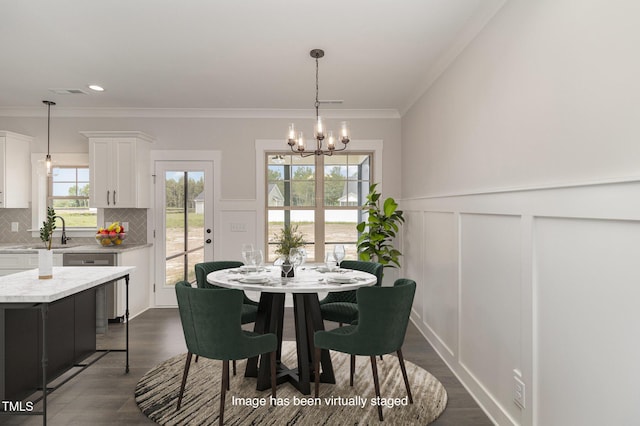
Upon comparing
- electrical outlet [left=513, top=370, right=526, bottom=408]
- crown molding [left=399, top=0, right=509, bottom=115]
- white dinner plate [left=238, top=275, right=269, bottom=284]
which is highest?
crown molding [left=399, top=0, right=509, bottom=115]

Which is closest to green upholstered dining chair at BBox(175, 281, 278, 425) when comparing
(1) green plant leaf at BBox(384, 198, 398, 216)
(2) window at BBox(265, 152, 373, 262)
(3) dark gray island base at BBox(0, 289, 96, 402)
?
(3) dark gray island base at BBox(0, 289, 96, 402)

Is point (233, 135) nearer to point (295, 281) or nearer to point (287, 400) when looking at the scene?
point (295, 281)

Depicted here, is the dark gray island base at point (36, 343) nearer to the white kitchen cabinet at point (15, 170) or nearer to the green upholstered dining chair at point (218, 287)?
the green upholstered dining chair at point (218, 287)

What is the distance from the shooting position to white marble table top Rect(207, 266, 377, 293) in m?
2.52

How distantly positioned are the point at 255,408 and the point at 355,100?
3553mm

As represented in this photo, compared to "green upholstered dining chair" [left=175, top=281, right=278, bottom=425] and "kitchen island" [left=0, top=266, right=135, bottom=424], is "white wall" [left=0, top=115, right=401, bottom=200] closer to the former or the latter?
"kitchen island" [left=0, top=266, right=135, bottom=424]

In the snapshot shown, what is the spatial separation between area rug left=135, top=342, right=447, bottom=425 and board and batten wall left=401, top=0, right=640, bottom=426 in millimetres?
435

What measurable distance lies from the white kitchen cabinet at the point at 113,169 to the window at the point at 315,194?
1.72 metres

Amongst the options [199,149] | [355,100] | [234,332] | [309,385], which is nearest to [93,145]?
[199,149]

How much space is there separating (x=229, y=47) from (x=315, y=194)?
252 centimetres

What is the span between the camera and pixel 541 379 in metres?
1.89

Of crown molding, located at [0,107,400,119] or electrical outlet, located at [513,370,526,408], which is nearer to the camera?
electrical outlet, located at [513,370,526,408]

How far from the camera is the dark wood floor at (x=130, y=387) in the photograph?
241 cm

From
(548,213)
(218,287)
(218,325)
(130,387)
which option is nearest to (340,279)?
(218,325)
